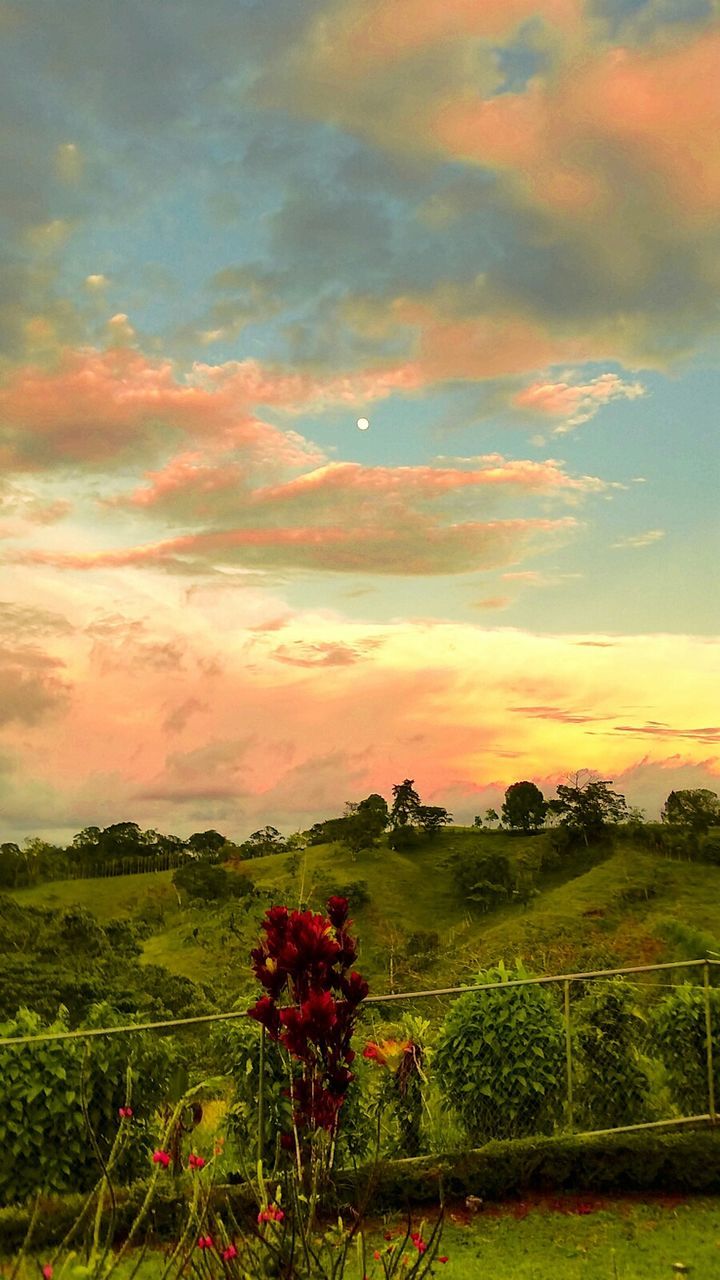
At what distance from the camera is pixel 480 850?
2372 inches

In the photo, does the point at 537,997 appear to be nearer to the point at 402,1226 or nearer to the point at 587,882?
the point at 402,1226

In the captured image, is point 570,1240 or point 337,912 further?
point 570,1240

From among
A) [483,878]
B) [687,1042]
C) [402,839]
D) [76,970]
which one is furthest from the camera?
[402,839]

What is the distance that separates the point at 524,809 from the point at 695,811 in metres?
10.8

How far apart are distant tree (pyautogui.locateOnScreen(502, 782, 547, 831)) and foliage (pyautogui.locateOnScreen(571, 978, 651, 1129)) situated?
190ft

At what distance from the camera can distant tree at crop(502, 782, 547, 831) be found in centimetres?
6594

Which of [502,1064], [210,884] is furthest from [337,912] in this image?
[210,884]

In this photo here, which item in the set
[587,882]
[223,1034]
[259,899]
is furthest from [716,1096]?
[587,882]

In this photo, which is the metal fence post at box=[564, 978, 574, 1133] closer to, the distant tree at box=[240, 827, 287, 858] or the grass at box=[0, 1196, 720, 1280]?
the grass at box=[0, 1196, 720, 1280]

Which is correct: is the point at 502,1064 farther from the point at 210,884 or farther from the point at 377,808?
the point at 377,808

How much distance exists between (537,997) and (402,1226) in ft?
7.19

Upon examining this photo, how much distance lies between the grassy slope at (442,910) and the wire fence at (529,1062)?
28.8 m

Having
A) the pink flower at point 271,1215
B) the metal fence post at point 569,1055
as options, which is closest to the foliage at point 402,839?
the metal fence post at point 569,1055

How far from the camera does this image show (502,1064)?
26.9 feet
